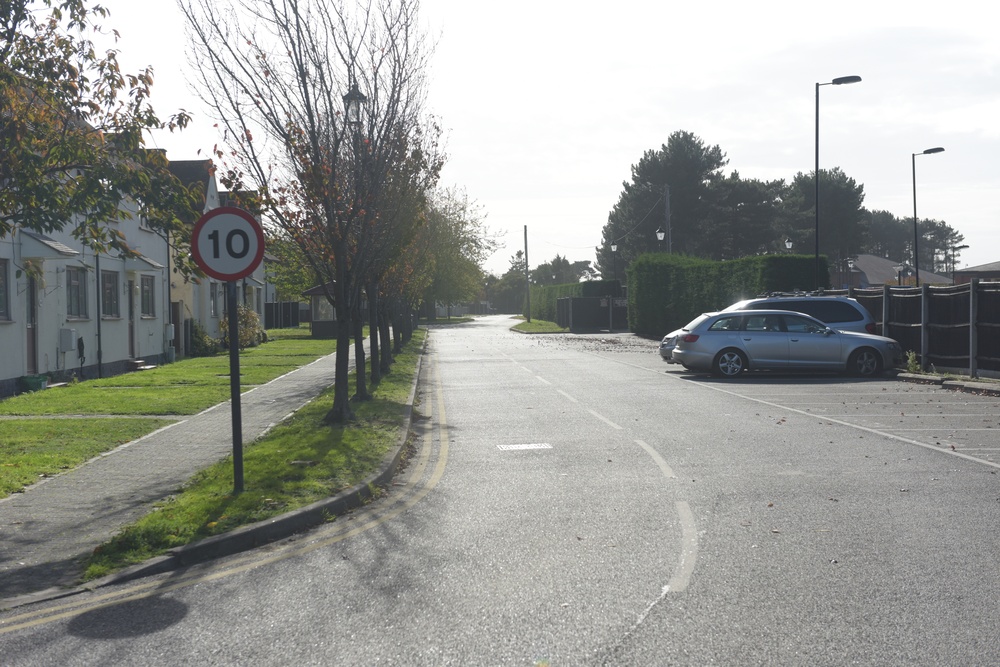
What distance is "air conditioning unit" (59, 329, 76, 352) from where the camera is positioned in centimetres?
2094

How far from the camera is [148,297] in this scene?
28.7m

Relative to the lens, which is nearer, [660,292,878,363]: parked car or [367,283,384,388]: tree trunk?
[367,283,384,388]: tree trunk

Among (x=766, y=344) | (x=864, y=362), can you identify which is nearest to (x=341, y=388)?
(x=766, y=344)

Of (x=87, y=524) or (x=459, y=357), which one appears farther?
(x=459, y=357)

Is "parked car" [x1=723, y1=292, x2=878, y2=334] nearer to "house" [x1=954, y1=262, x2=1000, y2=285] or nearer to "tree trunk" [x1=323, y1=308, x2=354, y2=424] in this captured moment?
"tree trunk" [x1=323, y1=308, x2=354, y2=424]

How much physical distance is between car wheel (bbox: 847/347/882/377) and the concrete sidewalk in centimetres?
1344

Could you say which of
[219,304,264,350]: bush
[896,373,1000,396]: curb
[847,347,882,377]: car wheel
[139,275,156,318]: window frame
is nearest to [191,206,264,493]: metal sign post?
[896,373,1000,396]: curb

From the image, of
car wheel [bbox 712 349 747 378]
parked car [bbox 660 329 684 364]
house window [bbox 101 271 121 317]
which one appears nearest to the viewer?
car wheel [bbox 712 349 747 378]

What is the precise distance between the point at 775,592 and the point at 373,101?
9.98 m

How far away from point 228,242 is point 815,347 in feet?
53.9

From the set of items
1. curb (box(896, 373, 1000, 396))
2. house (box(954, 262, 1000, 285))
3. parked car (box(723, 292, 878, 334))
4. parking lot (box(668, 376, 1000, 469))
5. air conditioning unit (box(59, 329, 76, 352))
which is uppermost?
house (box(954, 262, 1000, 285))

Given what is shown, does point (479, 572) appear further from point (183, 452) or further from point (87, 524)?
point (183, 452)

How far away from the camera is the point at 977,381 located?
19.4 metres

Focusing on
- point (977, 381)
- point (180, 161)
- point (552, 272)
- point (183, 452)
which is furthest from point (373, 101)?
point (552, 272)
